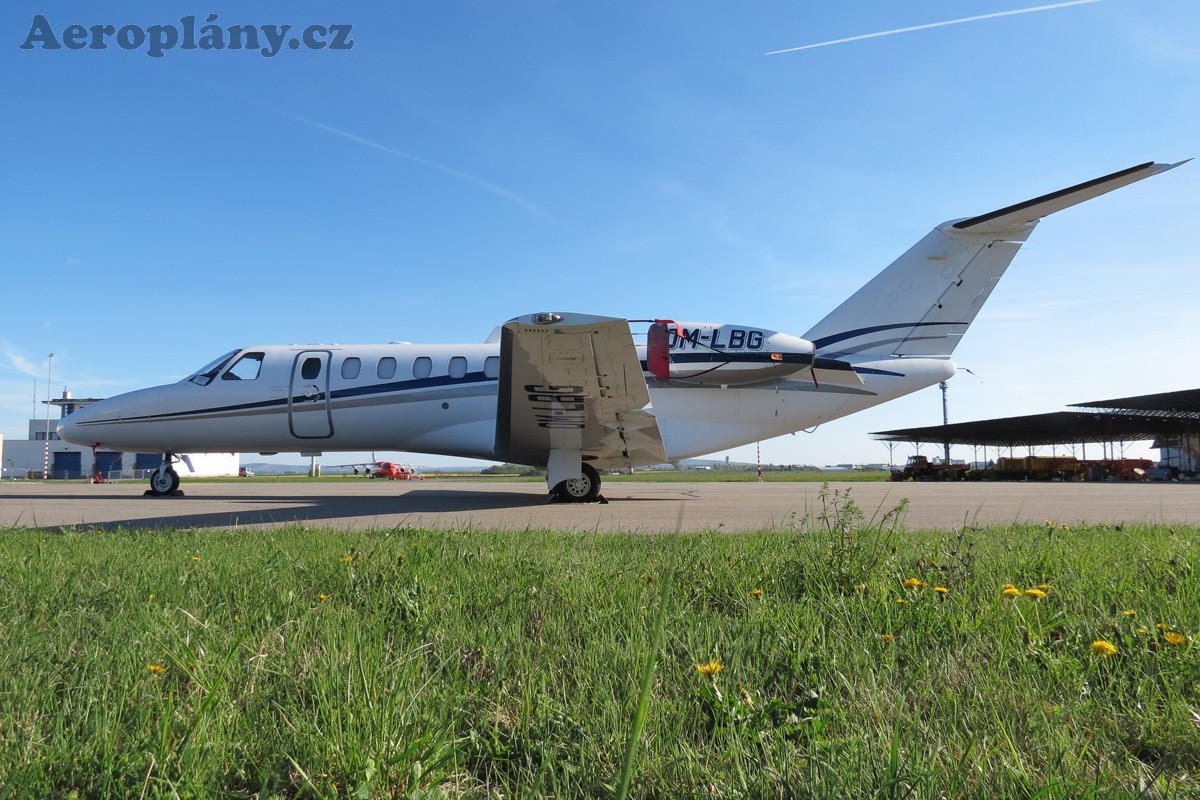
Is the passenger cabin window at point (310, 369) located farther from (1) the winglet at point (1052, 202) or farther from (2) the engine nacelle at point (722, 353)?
(1) the winglet at point (1052, 202)

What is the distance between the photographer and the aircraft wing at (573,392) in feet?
31.1

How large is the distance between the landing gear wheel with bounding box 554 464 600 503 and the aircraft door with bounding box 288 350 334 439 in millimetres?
4964

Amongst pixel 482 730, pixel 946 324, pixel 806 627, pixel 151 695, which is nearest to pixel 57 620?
pixel 151 695

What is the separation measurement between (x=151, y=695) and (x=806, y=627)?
207 centimetres

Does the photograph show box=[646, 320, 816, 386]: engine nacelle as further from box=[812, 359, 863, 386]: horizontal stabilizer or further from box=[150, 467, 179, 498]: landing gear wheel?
box=[150, 467, 179, 498]: landing gear wheel

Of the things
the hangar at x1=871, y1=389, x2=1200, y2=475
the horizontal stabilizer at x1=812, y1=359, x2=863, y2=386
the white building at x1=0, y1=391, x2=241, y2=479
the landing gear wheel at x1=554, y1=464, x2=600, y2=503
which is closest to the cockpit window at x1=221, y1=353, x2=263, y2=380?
the landing gear wheel at x1=554, y1=464, x2=600, y2=503

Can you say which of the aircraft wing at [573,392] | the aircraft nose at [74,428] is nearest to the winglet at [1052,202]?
the aircraft wing at [573,392]

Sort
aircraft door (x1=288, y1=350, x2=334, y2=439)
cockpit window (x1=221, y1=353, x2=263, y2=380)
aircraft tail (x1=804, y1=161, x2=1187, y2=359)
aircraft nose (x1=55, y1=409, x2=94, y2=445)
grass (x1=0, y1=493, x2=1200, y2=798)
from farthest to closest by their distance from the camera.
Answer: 1. aircraft nose (x1=55, y1=409, x2=94, y2=445)
2. cockpit window (x1=221, y1=353, x2=263, y2=380)
3. aircraft door (x1=288, y1=350, x2=334, y2=439)
4. aircraft tail (x1=804, y1=161, x2=1187, y2=359)
5. grass (x1=0, y1=493, x2=1200, y2=798)

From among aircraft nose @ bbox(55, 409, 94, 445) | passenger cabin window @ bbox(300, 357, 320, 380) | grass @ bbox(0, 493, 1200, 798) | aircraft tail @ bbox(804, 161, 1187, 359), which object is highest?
aircraft tail @ bbox(804, 161, 1187, 359)

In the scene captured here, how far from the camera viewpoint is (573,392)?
35.6 feet

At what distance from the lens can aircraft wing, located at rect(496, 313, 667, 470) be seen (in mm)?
9484

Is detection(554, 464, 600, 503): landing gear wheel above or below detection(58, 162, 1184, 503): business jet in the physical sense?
below

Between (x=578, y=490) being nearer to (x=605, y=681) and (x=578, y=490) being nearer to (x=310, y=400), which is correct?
(x=310, y=400)

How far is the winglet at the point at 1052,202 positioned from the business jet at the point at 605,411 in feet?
0.12
